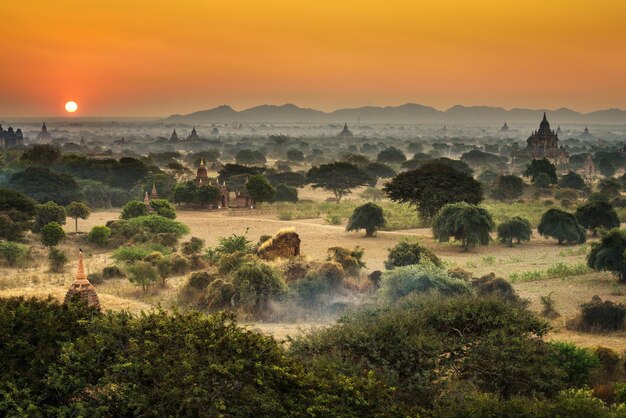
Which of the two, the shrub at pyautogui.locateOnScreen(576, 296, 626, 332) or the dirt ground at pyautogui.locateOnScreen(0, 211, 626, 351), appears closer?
the shrub at pyautogui.locateOnScreen(576, 296, 626, 332)

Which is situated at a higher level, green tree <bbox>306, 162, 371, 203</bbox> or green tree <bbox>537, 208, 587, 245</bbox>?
green tree <bbox>306, 162, 371, 203</bbox>

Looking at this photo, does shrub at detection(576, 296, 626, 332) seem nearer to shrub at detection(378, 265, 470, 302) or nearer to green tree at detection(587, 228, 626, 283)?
shrub at detection(378, 265, 470, 302)

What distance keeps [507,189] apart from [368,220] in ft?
76.2

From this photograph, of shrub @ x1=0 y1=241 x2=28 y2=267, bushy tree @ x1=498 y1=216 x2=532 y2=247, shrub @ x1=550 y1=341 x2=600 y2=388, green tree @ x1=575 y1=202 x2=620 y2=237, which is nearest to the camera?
shrub @ x1=550 y1=341 x2=600 y2=388

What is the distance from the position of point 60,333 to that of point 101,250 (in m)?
22.3

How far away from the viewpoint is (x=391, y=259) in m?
27.3

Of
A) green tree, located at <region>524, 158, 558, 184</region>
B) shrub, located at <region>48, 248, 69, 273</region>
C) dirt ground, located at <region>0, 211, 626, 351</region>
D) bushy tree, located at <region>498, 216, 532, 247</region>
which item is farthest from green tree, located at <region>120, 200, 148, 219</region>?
green tree, located at <region>524, 158, 558, 184</region>

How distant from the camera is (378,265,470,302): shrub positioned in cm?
2105

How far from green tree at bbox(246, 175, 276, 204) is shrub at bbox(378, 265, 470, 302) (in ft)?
92.1

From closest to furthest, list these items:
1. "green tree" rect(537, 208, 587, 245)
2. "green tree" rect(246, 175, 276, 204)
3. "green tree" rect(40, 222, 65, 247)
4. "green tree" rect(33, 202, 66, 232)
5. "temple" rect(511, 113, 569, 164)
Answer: "green tree" rect(40, 222, 65, 247)
"green tree" rect(537, 208, 587, 245)
"green tree" rect(33, 202, 66, 232)
"green tree" rect(246, 175, 276, 204)
"temple" rect(511, 113, 569, 164)

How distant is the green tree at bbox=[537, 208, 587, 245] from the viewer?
1396 inches

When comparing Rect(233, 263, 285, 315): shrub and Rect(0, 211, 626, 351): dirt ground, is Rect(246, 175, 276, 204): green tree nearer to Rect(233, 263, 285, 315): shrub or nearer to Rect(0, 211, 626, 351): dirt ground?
Rect(0, 211, 626, 351): dirt ground

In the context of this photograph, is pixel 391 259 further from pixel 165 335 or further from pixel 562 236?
pixel 165 335

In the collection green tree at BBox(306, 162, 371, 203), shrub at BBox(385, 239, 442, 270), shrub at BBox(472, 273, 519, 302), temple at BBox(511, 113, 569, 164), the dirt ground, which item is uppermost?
temple at BBox(511, 113, 569, 164)
